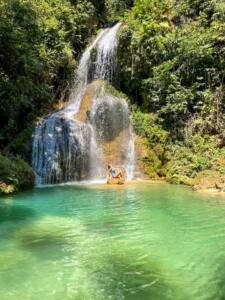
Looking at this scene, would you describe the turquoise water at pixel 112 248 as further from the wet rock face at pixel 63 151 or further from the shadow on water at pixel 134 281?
the wet rock face at pixel 63 151

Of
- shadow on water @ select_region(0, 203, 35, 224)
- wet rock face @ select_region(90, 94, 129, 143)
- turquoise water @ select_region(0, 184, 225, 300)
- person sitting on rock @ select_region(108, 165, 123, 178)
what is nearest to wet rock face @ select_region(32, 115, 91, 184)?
wet rock face @ select_region(90, 94, 129, 143)

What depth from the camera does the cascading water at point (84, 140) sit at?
20.7 meters

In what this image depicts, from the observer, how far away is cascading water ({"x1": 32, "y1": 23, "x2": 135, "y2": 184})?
2073 cm

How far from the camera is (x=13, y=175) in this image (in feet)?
54.5

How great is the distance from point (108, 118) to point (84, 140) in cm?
202

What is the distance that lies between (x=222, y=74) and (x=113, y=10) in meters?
12.9

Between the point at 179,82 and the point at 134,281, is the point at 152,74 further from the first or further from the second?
the point at 134,281

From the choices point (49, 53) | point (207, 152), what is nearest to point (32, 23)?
point (49, 53)

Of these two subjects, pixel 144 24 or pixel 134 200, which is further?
pixel 144 24

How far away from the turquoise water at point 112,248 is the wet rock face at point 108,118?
7.87 m

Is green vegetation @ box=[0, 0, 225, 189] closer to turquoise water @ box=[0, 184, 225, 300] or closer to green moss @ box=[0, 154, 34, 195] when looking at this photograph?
green moss @ box=[0, 154, 34, 195]

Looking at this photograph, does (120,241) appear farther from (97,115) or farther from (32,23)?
(97,115)

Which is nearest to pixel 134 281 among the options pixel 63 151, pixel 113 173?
pixel 113 173

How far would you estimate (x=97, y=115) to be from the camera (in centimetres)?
2297
